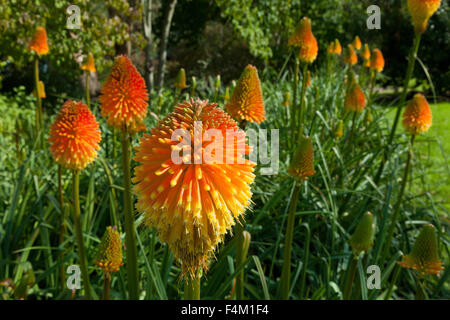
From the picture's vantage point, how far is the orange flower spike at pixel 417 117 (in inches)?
99.7

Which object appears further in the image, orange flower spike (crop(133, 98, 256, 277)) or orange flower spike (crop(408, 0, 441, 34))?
orange flower spike (crop(408, 0, 441, 34))

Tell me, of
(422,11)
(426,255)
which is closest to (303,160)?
(426,255)

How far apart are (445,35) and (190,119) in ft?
57.5

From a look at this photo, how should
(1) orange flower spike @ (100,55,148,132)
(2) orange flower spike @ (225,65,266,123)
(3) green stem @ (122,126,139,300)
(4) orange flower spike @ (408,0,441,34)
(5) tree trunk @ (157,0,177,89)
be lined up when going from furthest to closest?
(5) tree trunk @ (157,0,177,89) < (4) orange flower spike @ (408,0,441,34) < (2) orange flower spike @ (225,65,266,123) < (1) orange flower spike @ (100,55,148,132) < (3) green stem @ (122,126,139,300)

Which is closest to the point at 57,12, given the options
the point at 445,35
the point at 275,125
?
the point at 275,125

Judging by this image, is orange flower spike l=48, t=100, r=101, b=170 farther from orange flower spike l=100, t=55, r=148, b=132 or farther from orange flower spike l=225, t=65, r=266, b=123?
orange flower spike l=225, t=65, r=266, b=123

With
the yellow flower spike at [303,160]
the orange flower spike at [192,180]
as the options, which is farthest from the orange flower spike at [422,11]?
the orange flower spike at [192,180]

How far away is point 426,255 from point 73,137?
1.65 metres

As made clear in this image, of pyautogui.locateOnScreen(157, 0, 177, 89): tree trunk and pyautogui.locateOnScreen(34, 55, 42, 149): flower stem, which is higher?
pyautogui.locateOnScreen(157, 0, 177, 89): tree trunk

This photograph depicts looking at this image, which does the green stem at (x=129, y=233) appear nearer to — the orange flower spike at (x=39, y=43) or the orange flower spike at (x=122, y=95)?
the orange flower spike at (x=122, y=95)

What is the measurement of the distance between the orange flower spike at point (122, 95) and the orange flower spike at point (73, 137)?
128 millimetres

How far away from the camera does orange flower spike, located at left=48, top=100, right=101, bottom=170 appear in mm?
1756

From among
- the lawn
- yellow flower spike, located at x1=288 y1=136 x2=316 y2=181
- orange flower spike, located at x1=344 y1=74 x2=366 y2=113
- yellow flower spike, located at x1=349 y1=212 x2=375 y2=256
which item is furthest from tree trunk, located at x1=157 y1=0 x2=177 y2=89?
yellow flower spike, located at x1=349 y1=212 x2=375 y2=256

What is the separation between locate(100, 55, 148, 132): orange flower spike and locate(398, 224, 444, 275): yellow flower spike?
1.36 meters
